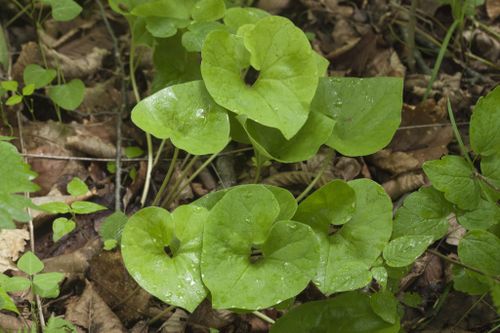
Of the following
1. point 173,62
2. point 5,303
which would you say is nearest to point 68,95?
point 173,62

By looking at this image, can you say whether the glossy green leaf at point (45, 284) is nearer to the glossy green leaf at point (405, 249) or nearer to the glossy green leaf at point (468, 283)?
the glossy green leaf at point (405, 249)

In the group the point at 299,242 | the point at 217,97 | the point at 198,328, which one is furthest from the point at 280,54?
the point at 198,328

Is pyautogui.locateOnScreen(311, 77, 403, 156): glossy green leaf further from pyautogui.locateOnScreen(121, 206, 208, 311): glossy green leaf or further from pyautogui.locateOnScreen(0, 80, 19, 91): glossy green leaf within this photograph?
pyautogui.locateOnScreen(0, 80, 19, 91): glossy green leaf

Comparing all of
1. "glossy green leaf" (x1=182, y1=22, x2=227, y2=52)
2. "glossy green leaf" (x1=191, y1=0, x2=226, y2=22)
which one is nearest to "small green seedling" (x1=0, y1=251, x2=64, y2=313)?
"glossy green leaf" (x1=182, y1=22, x2=227, y2=52)

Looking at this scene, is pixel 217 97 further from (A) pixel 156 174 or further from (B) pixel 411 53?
(B) pixel 411 53

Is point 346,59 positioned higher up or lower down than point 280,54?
lower down
